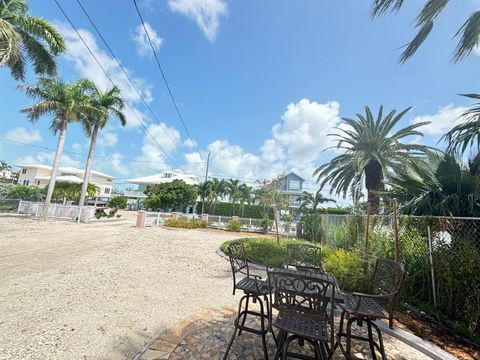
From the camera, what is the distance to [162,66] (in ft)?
27.5

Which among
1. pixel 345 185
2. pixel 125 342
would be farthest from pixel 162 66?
pixel 345 185

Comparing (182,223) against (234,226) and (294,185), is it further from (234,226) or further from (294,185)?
(294,185)

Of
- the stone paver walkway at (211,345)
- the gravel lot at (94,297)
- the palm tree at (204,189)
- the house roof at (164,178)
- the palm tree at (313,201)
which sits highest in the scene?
the house roof at (164,178)

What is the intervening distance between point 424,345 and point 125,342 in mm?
3532

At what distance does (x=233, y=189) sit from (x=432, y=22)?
88.5 feet

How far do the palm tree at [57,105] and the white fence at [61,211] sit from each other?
127 centimetres

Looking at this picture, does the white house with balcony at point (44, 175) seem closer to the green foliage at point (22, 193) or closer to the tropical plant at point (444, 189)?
the green foliage at point (22, 193)

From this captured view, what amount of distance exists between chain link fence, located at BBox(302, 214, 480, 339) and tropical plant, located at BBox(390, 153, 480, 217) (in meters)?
0.45

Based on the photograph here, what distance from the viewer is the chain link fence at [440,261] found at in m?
3.16

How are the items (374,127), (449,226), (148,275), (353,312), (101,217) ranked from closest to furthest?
1. (353,312)
2. (449,226)
3. (148,275)
4. (374,127)
5. (101,217)

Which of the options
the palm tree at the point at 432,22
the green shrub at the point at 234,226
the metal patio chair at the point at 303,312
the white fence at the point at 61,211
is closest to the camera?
the metal patio chair at the point at 303,312

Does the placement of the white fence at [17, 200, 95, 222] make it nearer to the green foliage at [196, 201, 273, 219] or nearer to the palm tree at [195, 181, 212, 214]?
the palm tree at [195, 181, 212, 214]

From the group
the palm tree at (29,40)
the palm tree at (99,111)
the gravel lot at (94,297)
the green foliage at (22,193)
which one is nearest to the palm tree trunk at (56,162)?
the palm tree at (99,111)

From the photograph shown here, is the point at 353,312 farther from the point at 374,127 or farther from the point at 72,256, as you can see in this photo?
the point at 374,127
